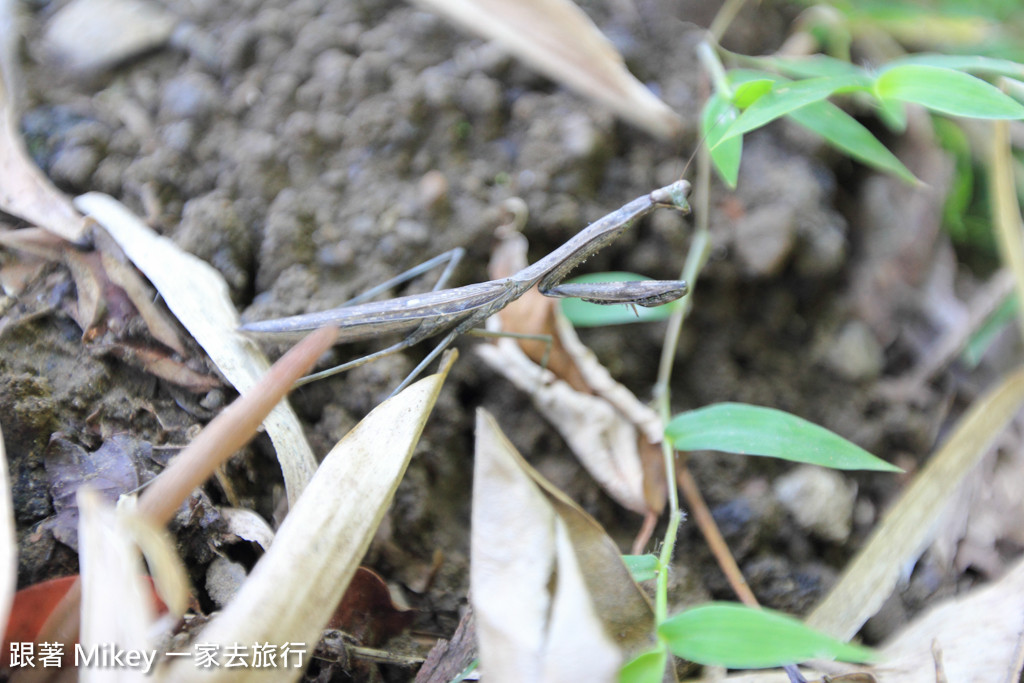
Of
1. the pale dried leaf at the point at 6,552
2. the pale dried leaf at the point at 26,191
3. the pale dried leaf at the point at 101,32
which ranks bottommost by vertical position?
the pale dried leaf at the point at 6,552

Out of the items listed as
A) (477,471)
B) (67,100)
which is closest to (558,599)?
(477,471)

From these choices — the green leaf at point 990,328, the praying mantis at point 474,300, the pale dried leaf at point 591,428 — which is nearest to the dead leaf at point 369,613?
the praying mantis at point 474,300

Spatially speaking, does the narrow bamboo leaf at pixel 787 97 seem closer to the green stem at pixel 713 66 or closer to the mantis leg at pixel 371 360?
the green stem at pixel 713 66

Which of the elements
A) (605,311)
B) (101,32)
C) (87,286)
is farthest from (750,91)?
(101,32)

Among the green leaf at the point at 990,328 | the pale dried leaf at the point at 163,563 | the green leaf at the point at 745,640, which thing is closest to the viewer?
the pale dried leaf at the point at 163,563

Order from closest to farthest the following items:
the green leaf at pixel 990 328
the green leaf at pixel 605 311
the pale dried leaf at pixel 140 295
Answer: the pale dried leaf at pixel 140 295, the green leaf at pixel 605 311, the green leaf at pixel 990 328

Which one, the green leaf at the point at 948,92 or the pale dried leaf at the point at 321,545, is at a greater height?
the green leaf at the point at 948,92

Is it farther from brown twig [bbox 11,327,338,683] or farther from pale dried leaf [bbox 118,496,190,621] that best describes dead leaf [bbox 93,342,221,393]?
pale dried leaf [bbox 118,496,190,621]
